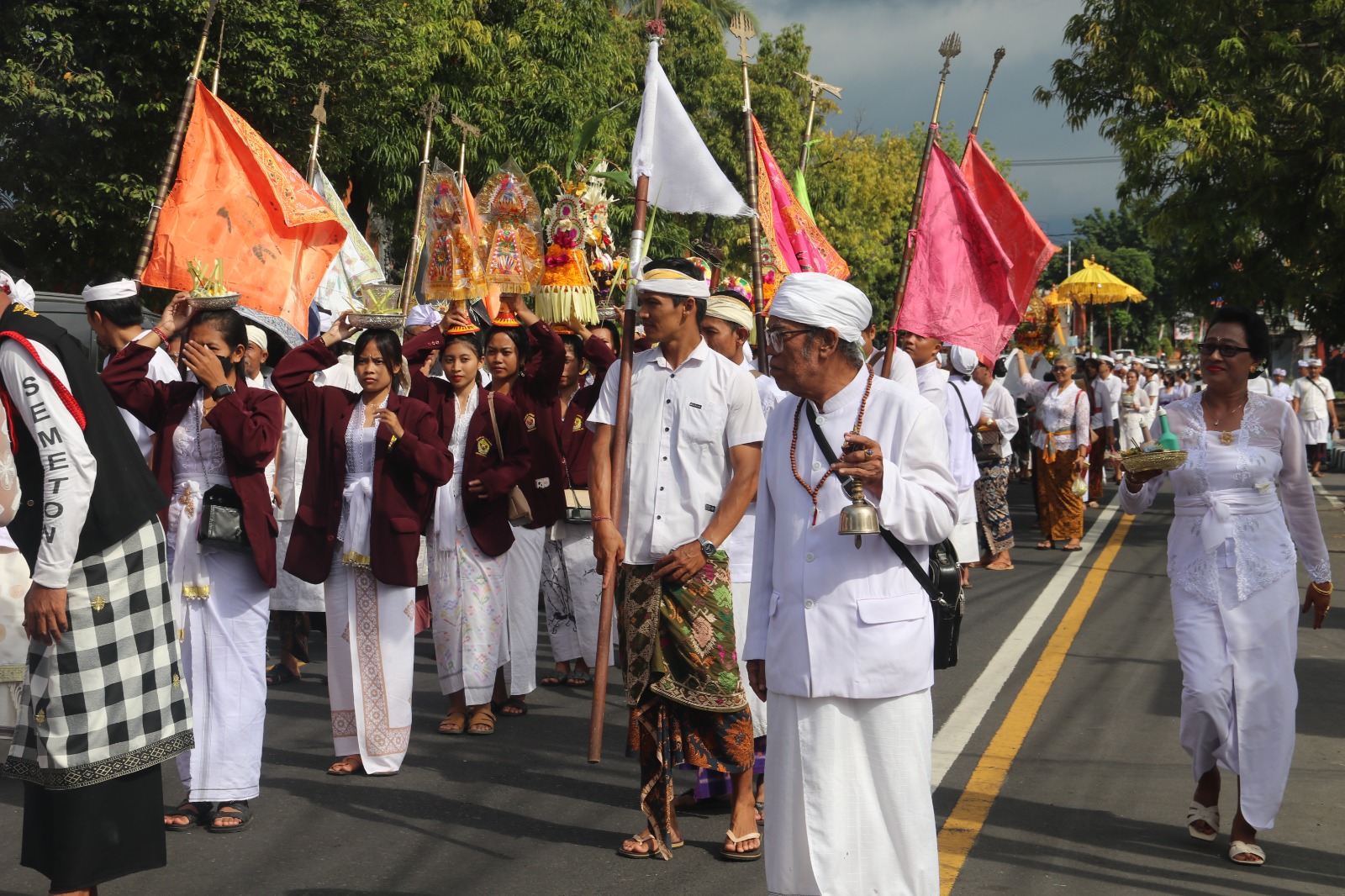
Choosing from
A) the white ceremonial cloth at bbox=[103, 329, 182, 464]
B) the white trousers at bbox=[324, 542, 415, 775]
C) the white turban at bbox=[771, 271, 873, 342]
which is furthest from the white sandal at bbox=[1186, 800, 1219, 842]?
Result: the white ceremonial cloth at bbox=[103, 329, 182, 464]

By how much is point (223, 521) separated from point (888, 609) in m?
3.00

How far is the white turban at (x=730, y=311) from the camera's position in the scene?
6.96 metres

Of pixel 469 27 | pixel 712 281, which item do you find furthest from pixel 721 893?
pixel 469 27

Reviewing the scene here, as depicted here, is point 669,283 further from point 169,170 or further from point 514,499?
point 169,170

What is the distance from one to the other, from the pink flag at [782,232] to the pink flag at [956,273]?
1361 millimetres

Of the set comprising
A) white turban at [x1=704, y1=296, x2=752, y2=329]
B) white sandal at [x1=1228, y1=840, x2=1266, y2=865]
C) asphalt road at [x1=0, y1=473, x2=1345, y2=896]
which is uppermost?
white turban at [x1=704, y1=296, x2=752, y2=329]

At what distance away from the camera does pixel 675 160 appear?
6.05m

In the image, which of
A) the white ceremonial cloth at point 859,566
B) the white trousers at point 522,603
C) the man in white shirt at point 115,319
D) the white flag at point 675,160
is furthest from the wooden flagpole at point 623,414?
the white trousers at point 522,603

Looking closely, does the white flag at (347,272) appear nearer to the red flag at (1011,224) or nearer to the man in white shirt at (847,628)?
the red flag at (1011,224)

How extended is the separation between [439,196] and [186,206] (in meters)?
1.74

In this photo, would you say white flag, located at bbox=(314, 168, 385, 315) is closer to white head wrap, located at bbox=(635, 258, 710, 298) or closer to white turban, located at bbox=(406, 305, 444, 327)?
white turban, located at bbox=(406, 305, 444, 327)

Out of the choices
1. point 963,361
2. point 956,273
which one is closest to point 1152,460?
point 956,273

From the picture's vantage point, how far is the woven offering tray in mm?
5566

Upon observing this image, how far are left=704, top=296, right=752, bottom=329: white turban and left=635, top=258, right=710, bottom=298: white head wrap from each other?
1.12 meters
